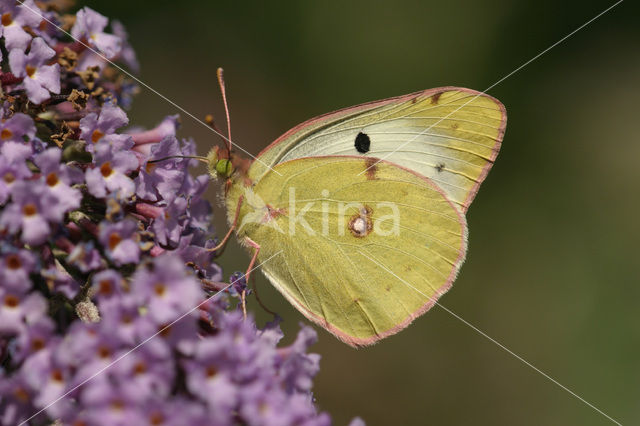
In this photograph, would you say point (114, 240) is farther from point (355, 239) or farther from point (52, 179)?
point (355, 239)

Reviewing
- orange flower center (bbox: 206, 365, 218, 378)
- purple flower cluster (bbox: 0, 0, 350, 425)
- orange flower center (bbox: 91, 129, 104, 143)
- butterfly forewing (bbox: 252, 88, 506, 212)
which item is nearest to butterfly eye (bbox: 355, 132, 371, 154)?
butterfly forewing (bbox: 252, 88, 506, 212)

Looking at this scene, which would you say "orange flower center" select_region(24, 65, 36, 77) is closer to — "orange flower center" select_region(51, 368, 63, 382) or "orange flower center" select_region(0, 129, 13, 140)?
"orange flower center" select_region(0, 129, 13, 140)

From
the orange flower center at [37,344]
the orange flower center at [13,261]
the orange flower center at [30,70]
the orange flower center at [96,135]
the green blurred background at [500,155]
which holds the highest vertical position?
the orange flower center at [30,70]

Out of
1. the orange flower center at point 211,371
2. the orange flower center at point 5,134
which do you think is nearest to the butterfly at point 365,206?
the orange flower center at point 5,134

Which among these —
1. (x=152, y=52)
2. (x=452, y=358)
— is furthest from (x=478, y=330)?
(x=152, y=52)

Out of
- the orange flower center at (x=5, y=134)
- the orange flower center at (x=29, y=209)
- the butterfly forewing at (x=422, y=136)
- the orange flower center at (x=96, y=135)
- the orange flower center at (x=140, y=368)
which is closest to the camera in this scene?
the orange flower center at (x=140, y=368)

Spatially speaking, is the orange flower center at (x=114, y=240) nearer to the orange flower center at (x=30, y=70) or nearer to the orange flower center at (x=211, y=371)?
the orange flower center at (x=211, y=371)

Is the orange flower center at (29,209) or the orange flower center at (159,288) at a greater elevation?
the orange flower center at (29,209)

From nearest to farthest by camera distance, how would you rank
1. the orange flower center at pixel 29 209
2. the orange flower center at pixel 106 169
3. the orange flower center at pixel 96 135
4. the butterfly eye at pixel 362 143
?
1. the orange flower center at pixel 29 209
2. the orange flower center at pixel 106 169
3. the orange flower center at pixel 96 135
4. the butterfly eye at pixel 362 143
